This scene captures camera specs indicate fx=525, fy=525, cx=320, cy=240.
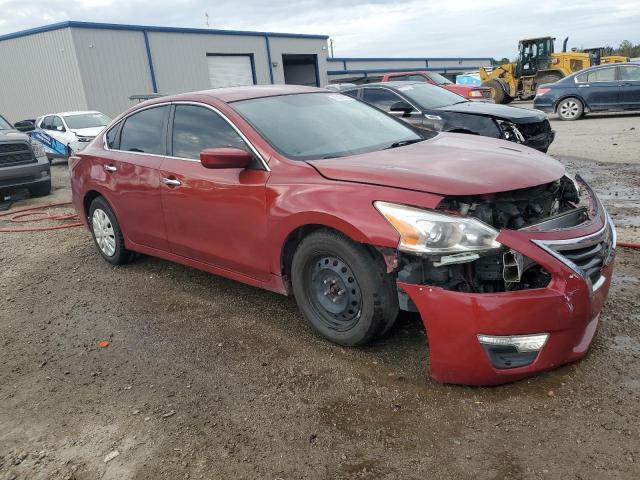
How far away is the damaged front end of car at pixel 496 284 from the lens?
2.52m

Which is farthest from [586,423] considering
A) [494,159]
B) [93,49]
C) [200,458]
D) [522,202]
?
[93,49]

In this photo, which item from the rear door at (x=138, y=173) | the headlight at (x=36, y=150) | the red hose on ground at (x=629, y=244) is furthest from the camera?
the headlight at (x=36, y=150)

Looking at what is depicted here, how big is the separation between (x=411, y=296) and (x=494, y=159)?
1041 millimetres

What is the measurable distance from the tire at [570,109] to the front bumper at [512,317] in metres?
14.6

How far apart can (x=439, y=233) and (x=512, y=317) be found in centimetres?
53

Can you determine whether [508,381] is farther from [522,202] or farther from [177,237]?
[177,237]

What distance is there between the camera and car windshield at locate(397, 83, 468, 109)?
8789mm

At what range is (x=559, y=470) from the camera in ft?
7.14

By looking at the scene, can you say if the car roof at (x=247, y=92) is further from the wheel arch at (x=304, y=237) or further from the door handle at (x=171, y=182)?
the wheel arch at (x=304, y=237)

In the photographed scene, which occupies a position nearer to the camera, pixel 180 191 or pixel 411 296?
pixel 411 296

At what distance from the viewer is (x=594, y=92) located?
14906 millimetres

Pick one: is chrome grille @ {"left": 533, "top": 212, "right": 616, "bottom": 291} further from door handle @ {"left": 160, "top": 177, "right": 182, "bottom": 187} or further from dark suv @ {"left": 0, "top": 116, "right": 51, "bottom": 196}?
dark suv @ {"left": 0, "top": 116, "right": 51, "bottom": 196}

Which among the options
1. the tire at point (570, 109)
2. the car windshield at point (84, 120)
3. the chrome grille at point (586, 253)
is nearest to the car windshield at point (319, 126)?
the chrome grille at point (586, 253)

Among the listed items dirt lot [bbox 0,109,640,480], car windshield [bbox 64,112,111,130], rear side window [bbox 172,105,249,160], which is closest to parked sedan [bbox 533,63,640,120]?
dirt lot [bbox 0,109,640,480]
